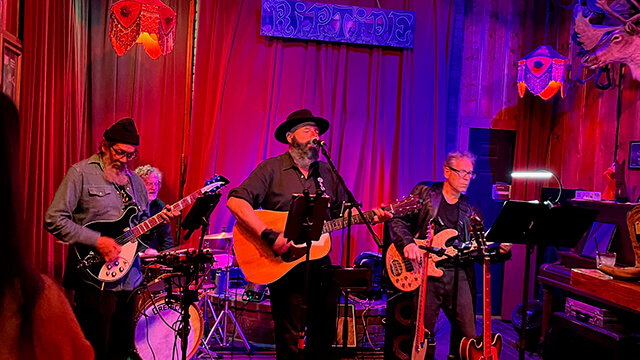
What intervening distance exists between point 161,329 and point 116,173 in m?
1.39

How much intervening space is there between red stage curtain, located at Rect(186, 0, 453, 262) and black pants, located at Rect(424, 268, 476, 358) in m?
1.86

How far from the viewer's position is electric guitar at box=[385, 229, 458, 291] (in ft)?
13.0

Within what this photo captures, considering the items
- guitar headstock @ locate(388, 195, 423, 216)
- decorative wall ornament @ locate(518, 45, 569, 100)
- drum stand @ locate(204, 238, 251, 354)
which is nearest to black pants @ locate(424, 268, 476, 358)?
guitar headstock @ locate(388, 195, 423, 216)

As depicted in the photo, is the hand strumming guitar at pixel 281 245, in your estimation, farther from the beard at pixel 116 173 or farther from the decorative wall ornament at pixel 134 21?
the decorative wall ornament at pixel 134 21

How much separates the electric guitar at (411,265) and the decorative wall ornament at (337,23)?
105 inches

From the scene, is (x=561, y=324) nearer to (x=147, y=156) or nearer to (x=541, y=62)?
(x=541, y=62)

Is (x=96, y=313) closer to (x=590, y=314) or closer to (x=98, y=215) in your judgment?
(x=98, y=215)

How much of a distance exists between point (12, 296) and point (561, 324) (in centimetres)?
487

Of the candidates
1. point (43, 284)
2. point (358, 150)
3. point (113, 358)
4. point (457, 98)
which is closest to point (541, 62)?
point (457, 98)

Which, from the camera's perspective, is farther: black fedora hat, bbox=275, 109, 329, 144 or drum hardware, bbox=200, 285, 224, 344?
drum hardware, bbox=200, 285, 224, 344

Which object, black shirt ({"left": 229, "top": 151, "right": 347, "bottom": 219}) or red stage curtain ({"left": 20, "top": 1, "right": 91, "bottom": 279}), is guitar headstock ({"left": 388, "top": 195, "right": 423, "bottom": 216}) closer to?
black shirt ({"left": 229, "top": 151, "right": 347, "bottom": 219})

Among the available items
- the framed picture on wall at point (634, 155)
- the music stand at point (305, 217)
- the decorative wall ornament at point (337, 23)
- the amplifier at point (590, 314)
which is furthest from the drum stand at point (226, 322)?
the framed picture on wall at point (634, 155)

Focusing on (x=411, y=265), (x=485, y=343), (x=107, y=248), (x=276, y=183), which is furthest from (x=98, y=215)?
(x=485, y=343)

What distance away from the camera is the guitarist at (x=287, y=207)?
3.51 metres
